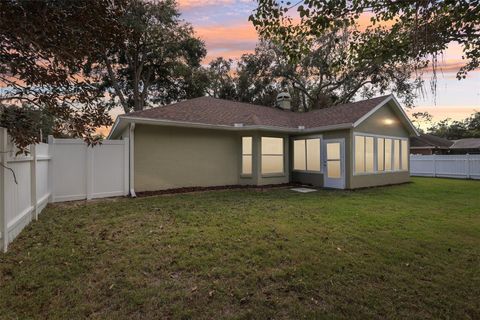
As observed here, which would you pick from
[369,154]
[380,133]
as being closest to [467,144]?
[380,133]

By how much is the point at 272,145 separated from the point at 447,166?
12.4 m

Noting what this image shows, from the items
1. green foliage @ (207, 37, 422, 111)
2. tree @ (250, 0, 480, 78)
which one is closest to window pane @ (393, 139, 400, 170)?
tree @ (250, 0, 480, 78)

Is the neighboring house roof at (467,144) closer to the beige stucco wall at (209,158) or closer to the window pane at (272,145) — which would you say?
the beige stucco wall at (209,158)

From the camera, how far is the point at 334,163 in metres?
11.0

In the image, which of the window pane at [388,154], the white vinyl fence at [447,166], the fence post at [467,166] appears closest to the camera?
the window pane at [388,154]

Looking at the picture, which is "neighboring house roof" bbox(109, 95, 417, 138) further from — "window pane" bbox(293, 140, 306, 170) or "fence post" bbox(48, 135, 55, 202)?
Answer: "fence post" bbox(48, 135, 55, 202)

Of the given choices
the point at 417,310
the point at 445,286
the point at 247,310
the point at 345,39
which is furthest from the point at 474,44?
the point at 247,310

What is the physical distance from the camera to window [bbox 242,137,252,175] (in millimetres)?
11414

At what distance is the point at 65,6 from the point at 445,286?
17.5ft

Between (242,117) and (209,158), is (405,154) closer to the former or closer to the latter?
(242,117)

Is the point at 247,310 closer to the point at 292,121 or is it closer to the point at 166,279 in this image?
the point at 166,279

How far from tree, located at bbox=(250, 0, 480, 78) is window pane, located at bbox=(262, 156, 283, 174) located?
7.34 meters

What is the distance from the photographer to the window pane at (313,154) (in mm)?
11570

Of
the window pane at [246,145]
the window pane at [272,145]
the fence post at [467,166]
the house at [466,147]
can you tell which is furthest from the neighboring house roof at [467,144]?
the window pane at [246,145]
